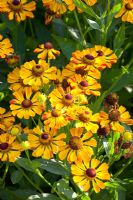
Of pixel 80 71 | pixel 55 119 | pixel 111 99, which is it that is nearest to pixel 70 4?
pixel 80 71

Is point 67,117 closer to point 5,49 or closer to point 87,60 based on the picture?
point 87,60

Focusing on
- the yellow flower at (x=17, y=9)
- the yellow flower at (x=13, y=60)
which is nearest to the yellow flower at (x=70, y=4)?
the yellow flower at (x=17, y=9)

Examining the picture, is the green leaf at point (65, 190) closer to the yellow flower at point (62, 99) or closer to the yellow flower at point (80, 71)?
the yellow flower at point (62, 99)

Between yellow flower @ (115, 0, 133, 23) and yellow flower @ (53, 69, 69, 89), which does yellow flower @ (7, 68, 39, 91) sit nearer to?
yellow flower @ (53, 69, 69, 89)

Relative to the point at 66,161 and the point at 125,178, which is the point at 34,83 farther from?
the point at 125,178

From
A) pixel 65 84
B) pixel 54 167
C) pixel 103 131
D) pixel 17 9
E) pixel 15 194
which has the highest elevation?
pixel 17 9

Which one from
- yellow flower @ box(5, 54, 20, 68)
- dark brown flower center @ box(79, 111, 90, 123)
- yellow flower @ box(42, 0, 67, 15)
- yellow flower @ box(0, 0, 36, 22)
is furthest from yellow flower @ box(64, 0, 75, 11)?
dark brown flower center @ box(79, 111, 90, 123)
